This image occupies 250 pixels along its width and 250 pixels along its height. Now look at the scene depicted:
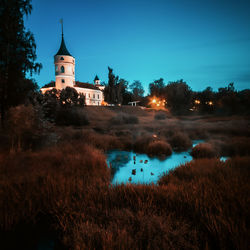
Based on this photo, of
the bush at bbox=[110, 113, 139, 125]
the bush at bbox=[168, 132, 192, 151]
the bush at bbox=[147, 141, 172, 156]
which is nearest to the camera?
the bush at bbox=[147, 141, 172, 156]

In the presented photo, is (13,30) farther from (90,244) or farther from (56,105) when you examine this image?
(90,244)

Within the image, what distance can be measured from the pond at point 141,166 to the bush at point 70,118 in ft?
46.1

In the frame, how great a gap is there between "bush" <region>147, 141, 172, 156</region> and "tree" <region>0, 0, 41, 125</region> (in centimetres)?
1070

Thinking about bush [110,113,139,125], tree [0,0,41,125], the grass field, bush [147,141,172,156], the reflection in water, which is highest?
tree [0,0,41,125]

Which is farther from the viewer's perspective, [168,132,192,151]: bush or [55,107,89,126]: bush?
[55,107,89,126]: bush

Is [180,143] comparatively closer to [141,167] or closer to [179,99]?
[141,167]

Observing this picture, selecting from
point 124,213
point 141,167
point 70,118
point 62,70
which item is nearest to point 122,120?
point 70,118

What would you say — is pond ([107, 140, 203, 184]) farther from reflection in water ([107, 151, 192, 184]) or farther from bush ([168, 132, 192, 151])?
bush ([168, 132, 192, 151])

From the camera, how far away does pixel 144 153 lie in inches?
410

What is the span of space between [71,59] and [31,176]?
2157 inches

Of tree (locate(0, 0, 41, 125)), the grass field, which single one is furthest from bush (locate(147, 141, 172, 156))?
tree (locate(0, 0, 41, 125))

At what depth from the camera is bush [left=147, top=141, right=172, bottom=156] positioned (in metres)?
9.84

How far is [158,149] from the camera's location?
10.0m

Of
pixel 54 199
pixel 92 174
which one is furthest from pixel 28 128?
pixel 54 199
